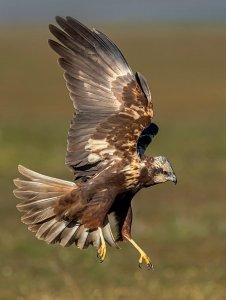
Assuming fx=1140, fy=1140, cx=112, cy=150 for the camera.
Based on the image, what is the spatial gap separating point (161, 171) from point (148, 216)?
29.1 ft

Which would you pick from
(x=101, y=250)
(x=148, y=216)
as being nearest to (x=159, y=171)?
(x=101, y=250)

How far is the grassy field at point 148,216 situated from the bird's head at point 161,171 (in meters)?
1.76

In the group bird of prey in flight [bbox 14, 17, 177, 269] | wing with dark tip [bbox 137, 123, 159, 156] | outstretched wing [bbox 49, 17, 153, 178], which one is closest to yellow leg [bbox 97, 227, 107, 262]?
bird of prey in flight [bbox 14, 17, 177, 269]

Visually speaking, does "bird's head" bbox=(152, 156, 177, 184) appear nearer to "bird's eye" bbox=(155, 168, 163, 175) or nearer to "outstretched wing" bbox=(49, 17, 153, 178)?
"bird's eye" bbox=(155, 168, 163, 175)

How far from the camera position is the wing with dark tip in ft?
36.2

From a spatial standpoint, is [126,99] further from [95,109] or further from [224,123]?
[224,123]

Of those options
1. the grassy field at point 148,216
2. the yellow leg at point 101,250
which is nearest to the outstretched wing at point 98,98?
the yellow leg at point 101,250

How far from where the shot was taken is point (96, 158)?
418 inches

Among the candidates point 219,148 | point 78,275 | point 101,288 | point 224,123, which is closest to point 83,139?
point 101,288

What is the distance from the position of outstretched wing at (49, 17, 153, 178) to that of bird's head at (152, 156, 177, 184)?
0.25m

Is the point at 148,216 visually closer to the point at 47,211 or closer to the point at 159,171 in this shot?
the point at 47,211

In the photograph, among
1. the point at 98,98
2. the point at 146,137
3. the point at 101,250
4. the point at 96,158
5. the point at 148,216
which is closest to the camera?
the point at 101,250

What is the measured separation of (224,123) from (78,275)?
21198 millimetres

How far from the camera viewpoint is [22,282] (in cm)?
1323
